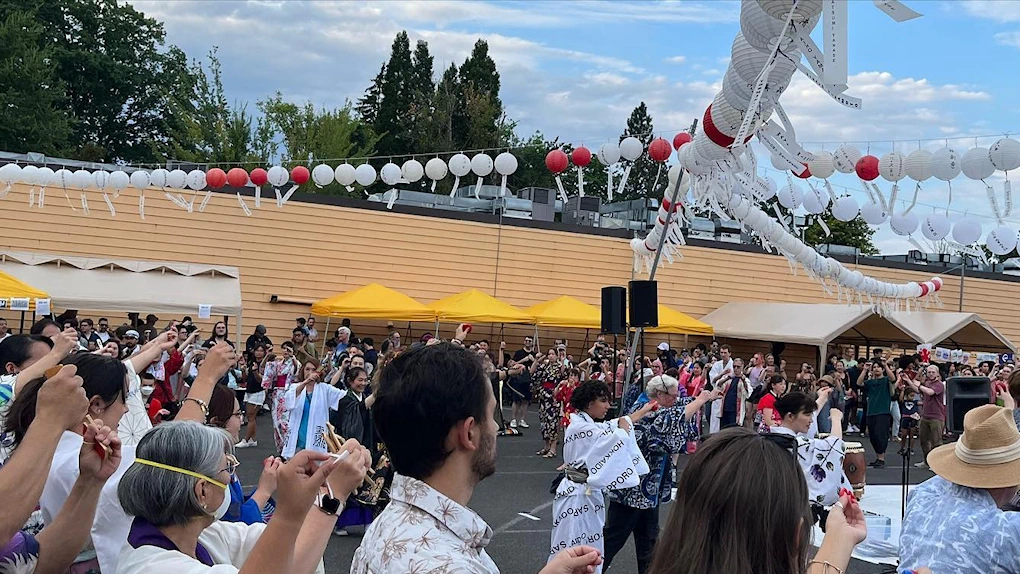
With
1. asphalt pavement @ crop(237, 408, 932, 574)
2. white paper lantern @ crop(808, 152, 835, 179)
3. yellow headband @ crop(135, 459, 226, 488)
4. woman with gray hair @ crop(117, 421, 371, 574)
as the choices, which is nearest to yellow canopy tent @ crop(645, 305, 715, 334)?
asphalt pavement @ crop(237, 408, 932, 574)

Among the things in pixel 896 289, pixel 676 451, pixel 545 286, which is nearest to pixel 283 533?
pixel 676 451

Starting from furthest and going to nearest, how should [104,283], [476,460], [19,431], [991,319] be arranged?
[991,319] < [104,283] < [19,431] < [476,460]

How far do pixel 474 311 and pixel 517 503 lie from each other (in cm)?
899

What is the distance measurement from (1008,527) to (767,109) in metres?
2.74

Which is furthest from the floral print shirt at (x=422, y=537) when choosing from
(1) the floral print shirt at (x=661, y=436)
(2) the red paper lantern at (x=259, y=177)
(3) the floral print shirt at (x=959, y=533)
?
(2) the red paper lantern at (x=259, y=177)

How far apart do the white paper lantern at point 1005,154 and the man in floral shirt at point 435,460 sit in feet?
21.5

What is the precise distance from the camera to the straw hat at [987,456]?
11.2 ft

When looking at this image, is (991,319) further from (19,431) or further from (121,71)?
(121,71)

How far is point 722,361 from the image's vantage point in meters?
17.4

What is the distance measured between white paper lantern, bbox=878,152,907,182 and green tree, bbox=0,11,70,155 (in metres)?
37.4

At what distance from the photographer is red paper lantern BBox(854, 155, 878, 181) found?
7.98 m

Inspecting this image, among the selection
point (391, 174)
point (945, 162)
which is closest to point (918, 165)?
point (945, 162)

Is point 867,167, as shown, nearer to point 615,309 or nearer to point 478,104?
point 615,309

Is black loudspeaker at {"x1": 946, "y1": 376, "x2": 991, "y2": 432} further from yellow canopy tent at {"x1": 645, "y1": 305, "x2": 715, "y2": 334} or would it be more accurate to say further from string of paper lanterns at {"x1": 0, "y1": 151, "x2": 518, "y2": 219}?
yellow canopy tent at {"x1": 645, "y1": 305, "x2": 715, "y2": 334}
